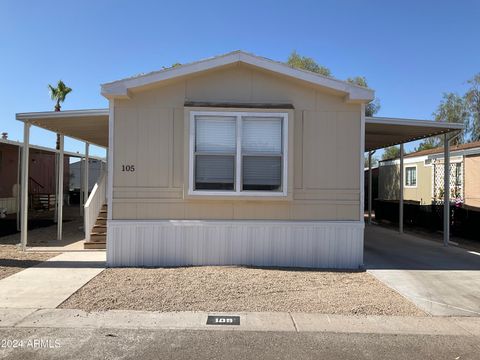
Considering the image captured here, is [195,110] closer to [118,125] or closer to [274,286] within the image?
[118,125]

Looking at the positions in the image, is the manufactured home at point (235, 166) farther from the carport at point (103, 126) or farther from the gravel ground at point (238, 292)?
the carport at point (103, 126)

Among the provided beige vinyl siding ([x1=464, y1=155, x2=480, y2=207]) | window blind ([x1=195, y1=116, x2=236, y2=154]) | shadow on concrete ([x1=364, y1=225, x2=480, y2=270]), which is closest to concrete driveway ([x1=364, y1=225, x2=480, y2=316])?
shadow on concrete ([x1=364, y1=225, x2=480, y2=270])

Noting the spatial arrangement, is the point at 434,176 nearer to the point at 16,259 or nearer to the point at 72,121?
the point at 72,121

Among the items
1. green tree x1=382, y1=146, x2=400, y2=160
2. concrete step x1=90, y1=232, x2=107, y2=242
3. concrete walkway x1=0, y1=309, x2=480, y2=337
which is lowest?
concrete walkway x1=0, y1=309, x2=480, y2=337

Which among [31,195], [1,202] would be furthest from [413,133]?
[31,195]

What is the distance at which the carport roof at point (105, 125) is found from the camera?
29.8ft

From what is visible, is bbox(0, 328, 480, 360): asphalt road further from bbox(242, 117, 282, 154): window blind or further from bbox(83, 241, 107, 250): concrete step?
bbox(83, 241, 107, 250): concrete step

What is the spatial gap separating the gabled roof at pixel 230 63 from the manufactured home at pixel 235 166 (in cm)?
2

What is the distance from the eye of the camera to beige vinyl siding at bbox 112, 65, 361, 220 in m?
7.88

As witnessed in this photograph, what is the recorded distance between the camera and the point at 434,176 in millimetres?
16969

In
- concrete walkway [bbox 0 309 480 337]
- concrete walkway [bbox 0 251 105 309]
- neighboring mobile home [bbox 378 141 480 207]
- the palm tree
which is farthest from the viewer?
the palm tree

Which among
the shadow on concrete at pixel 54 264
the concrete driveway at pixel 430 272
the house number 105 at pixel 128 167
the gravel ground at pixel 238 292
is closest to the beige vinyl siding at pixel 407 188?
the concrete driveway at pixel 430 272

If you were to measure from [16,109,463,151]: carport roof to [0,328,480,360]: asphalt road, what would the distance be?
17.6ft

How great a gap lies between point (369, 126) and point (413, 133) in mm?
1673
